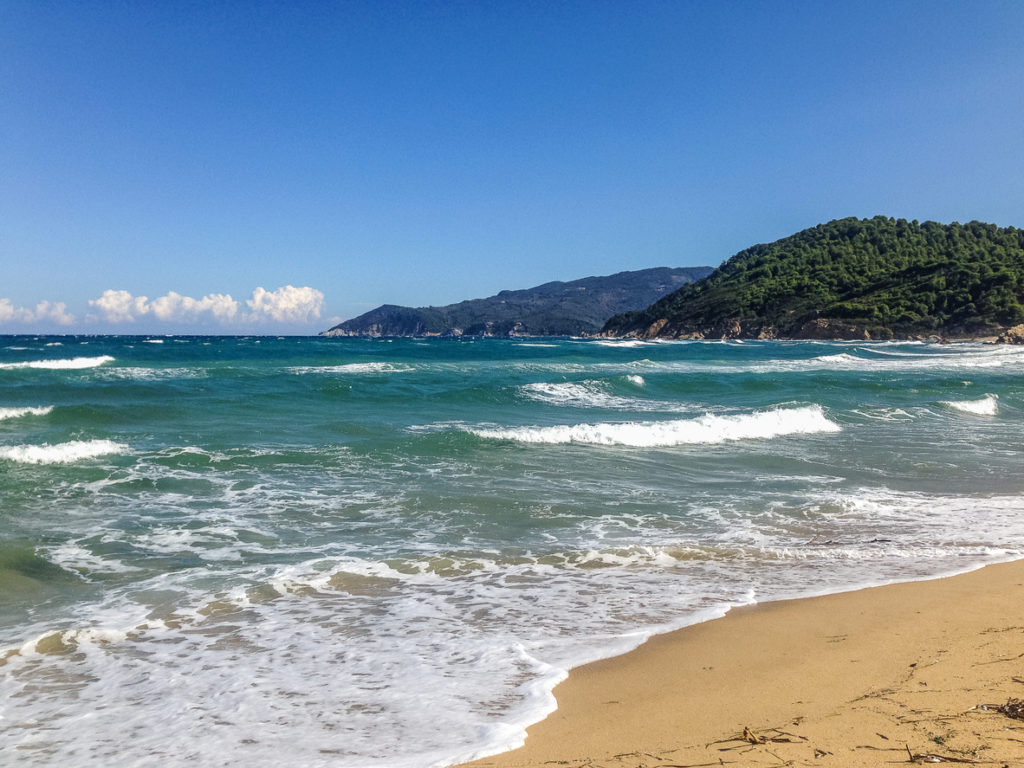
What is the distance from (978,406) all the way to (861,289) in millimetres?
85933

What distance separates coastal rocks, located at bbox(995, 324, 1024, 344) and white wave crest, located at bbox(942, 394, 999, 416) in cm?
6038

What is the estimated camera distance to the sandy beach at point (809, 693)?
303cm

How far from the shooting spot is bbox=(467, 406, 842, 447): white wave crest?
14.6 metres

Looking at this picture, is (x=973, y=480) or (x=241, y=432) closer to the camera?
(x=973, y=480)

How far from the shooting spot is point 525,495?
967 cm

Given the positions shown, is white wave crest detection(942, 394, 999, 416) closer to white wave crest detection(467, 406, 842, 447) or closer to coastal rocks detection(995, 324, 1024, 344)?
white wave crest detection(467, 406, 842, 447)

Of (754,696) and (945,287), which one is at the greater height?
(945,287)

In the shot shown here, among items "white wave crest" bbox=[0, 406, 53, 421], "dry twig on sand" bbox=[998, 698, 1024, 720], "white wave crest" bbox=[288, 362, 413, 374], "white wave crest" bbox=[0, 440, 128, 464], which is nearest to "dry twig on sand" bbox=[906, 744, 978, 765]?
"dry twig on sand" bbox=[998, 698, 1024, 720]

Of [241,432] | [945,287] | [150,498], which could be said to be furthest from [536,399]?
[945,287]

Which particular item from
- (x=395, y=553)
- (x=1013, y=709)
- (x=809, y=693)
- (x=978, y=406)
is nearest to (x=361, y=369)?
(x=978, y=406)

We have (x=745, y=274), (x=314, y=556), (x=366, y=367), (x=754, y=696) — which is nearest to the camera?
(x=754, y=696)

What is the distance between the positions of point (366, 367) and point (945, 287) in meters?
80.4

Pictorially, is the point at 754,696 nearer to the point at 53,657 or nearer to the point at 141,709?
the point at 141,709

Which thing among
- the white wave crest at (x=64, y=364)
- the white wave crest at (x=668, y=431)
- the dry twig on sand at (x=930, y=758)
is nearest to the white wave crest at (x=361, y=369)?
the white wave crest at (x=64, y=364)
